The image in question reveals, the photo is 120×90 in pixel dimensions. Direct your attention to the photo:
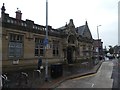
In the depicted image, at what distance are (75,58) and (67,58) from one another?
9.63ft

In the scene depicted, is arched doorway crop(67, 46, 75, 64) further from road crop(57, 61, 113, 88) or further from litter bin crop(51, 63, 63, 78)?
litter bin crop(51, 63, 63, 78)

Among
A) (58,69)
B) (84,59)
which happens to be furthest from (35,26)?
(84,59)

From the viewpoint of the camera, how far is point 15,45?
2117 cm

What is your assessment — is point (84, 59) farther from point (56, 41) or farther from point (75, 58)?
point (56, 41)

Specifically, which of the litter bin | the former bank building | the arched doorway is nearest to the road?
the litter bin

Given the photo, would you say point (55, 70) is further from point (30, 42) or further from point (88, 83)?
point (30, 42)

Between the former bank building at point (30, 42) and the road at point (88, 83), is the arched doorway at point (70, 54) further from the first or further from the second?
the road at point (88, 83)

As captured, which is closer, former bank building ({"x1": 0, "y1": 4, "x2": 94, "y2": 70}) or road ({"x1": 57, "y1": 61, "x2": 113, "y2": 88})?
road ({"x1": 57, "y1": 61, "x2": 113, "y2": 88})

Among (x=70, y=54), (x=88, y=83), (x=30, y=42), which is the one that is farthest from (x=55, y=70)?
(x=70, y=54)

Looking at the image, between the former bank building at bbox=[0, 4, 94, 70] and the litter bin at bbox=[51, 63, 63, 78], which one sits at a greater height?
the former bank building at bbox=[0, 4, 94, 70]

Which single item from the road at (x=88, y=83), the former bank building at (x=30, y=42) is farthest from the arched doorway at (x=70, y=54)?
the road at (x=88, y=83)

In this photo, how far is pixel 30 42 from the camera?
23078 mm

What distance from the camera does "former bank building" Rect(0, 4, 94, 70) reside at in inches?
784

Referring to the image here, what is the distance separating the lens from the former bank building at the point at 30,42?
19906mm
